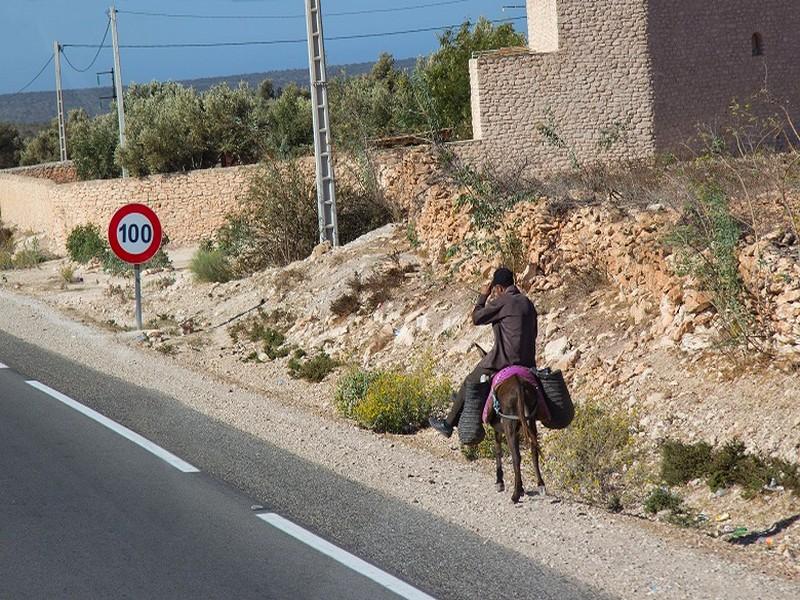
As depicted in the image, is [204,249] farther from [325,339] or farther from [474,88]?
[325,339]

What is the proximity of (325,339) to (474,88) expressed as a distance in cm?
1573

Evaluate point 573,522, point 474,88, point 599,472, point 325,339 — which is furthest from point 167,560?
point 474,88

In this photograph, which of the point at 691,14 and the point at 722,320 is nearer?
the point at 722,320

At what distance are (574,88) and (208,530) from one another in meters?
25.7

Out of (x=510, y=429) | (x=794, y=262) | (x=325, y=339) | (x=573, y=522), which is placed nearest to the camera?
(x=573, y=522)

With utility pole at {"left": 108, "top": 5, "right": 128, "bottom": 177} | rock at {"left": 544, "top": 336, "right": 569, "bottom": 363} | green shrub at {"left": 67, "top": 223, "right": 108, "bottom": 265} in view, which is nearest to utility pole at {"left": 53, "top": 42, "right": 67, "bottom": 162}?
utility pole at {"left": 108, "top": 5, "right": 128, "bottom": 177}

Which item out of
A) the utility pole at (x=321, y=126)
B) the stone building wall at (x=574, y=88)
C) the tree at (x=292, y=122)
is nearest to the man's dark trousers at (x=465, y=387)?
the utility pole at (x=321, y=126)

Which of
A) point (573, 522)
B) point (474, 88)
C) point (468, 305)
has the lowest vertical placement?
point (573, 522)

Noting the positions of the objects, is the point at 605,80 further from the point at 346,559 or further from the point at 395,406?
the point at 346,559

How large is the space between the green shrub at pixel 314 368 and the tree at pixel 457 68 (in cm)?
1935

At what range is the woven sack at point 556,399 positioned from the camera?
35.5 ft

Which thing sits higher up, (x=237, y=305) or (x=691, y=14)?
(x=691, y=14)

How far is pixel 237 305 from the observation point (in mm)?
22531

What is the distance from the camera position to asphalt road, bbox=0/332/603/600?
786 cm
